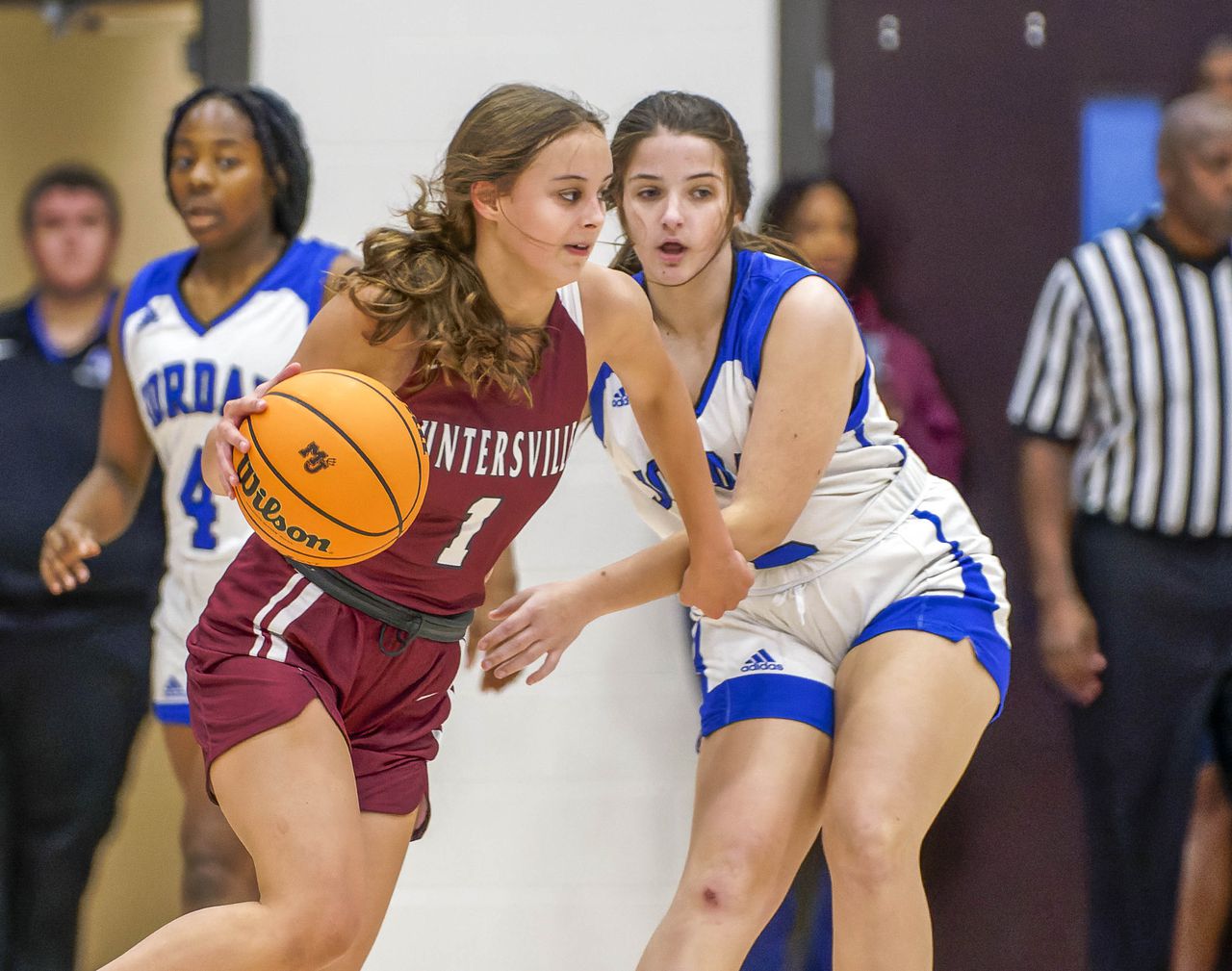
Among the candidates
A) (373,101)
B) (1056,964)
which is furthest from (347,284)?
(1056,964)

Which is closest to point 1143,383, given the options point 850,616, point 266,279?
point 850,616

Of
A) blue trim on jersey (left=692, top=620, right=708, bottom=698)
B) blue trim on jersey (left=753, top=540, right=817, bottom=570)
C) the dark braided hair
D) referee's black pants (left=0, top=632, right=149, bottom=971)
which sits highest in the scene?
the dark braided hair

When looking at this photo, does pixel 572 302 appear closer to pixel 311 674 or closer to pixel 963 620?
pixel 311 674

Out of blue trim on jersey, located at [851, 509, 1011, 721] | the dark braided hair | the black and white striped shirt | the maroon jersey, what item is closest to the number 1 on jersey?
the maroon jersey

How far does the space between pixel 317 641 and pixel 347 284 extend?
55cm

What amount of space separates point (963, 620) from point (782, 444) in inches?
17.8

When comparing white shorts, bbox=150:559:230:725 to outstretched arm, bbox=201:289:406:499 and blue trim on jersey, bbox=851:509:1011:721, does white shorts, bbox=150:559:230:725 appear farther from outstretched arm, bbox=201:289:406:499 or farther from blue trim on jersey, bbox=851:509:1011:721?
blue trim on jersey, bbox=851:509:1011:721

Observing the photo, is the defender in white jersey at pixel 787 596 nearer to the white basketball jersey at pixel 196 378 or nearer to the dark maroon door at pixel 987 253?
the white basketball jersey at pixel 196 378

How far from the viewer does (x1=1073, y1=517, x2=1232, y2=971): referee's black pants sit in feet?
12.4

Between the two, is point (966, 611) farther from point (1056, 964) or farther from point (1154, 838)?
point (1056, 964)

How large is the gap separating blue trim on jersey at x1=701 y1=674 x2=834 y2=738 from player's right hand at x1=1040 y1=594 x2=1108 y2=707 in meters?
1.17

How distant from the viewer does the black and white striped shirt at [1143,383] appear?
3871 mm

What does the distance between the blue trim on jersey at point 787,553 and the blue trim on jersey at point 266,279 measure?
52.8 inches

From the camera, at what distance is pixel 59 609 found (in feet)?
14.0
